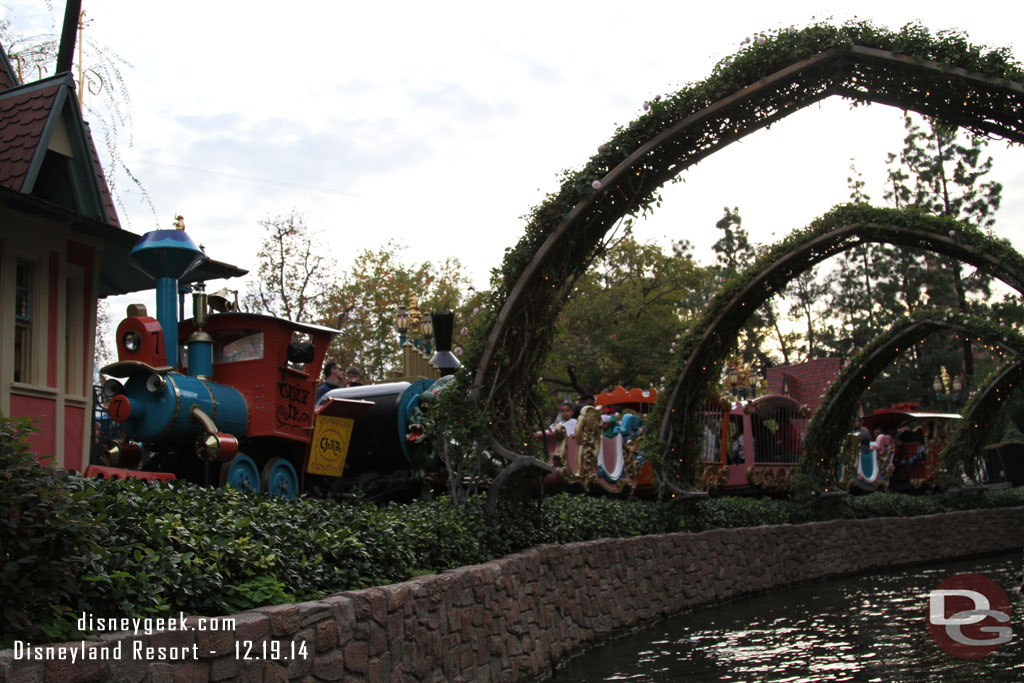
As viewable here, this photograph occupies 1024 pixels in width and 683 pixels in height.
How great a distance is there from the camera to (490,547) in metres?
8.30

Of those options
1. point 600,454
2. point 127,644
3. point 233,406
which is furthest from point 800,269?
point 127,644

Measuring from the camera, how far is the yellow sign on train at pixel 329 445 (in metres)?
11.5

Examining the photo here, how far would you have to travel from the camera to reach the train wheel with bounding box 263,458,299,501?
35.6 ft

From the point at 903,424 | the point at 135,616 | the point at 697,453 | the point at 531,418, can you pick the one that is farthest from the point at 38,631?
the point at 903,424

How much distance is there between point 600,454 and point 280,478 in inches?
186

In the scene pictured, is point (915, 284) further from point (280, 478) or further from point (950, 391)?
point (280, 478)

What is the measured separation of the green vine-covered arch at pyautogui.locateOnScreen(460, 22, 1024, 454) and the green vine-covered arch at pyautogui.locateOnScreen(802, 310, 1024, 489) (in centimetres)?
989

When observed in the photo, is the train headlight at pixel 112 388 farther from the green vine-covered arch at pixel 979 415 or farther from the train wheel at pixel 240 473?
the green vine-covered arch at pixel 979 415

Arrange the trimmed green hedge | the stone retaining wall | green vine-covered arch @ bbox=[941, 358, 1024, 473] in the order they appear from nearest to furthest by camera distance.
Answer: the trimmed green hedge → the stone retaining wall → green vine-covered arch @ bbox=[941, 358, 1024, 473]

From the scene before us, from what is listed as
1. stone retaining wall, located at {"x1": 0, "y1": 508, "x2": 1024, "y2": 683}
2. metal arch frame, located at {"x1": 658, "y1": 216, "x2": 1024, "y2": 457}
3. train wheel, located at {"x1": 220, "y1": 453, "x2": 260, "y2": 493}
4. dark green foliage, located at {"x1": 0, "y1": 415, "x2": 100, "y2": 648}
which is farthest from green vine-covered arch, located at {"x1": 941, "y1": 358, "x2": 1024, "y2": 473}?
dark green foliage, located at {"x1": 0, "y1": 415, "x2": 100, "y2": 648}

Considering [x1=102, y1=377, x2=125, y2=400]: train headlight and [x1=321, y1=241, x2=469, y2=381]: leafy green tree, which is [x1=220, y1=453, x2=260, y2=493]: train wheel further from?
[x1=321, y1=241, x2=469, y2=381]: leafy green tree

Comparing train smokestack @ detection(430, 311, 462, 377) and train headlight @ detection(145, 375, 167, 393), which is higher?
train smokestack @ detection(430, 311, 462, 377)

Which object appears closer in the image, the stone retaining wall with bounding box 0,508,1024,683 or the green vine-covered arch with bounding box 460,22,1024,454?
the stone retaining wall with bounding box 0,508,1024,683

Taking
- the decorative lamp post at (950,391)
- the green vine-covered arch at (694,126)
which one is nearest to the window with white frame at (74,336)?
the green vine-covered arch at (694,126)
